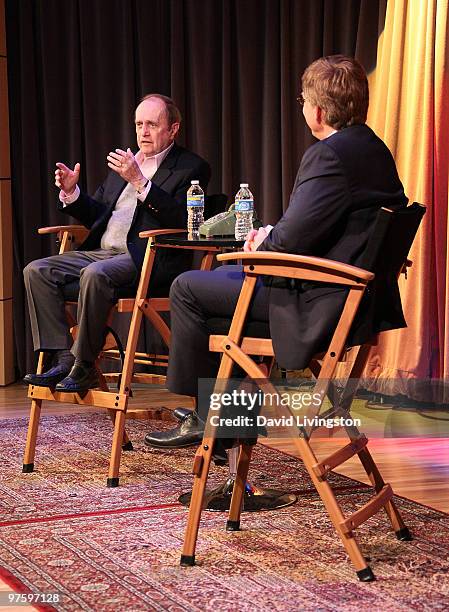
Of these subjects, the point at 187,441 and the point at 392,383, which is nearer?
the point at 187,441

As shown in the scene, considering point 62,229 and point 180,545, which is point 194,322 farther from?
point 62,229

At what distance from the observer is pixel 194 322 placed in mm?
3387

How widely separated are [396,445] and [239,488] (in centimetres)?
139

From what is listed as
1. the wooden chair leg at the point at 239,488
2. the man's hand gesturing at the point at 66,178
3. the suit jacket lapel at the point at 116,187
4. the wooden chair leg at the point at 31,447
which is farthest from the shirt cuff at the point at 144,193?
the wooden chair leg at the point at 239,488

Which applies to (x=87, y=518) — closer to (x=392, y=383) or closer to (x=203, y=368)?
(x=203, y=368)

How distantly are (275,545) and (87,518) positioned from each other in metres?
0.66

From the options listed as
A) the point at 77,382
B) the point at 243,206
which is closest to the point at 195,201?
the point at 243,206

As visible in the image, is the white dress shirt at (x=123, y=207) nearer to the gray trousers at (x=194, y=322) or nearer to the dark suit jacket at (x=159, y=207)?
the dark suit jacket at (x=159, y=207)

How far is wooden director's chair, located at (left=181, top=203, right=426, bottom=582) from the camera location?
2799 millimetres

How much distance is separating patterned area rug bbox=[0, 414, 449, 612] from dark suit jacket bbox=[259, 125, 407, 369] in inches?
21.8

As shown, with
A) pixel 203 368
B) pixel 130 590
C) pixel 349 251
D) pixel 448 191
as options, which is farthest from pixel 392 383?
pixel 130 590

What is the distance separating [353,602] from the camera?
263cm

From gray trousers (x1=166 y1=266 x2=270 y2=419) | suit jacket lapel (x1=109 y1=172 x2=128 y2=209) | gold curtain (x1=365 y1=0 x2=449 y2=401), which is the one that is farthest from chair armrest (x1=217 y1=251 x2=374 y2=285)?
gold curtain (x1=365 y1=0 x2=449 y2=401)

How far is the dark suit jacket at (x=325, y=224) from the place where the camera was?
2932 mm
